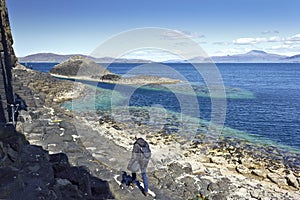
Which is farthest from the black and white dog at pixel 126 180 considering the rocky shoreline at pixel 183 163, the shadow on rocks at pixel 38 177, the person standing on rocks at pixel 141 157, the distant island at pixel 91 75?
the distant island at pixel 91 75

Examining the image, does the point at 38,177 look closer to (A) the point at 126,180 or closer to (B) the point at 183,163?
(A) the point at 126,180

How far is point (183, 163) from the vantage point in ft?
42.1

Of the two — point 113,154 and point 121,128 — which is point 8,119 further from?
point 121,128

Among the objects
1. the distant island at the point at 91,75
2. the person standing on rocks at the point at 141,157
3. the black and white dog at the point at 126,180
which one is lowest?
the distant island at the point at 91,75

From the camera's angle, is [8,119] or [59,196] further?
[8,119]

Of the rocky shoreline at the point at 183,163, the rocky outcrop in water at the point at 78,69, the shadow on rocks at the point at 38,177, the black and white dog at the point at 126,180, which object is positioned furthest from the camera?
the rocky outcrop in water at the point at 78,69

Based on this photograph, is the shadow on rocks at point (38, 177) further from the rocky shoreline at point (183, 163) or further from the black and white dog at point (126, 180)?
the black and white dog at point (126, 180)

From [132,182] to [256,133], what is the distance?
51.7 feet

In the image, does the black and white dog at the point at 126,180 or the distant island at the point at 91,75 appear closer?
the black and white dog at the point at 126,180

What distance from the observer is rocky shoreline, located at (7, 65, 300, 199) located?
9.75 metres

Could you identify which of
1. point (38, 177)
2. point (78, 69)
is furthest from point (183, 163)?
point (78, 69)

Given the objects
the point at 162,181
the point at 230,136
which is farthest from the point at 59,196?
the point at 230,136

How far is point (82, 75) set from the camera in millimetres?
75812

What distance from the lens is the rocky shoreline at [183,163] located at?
9.75 meters
